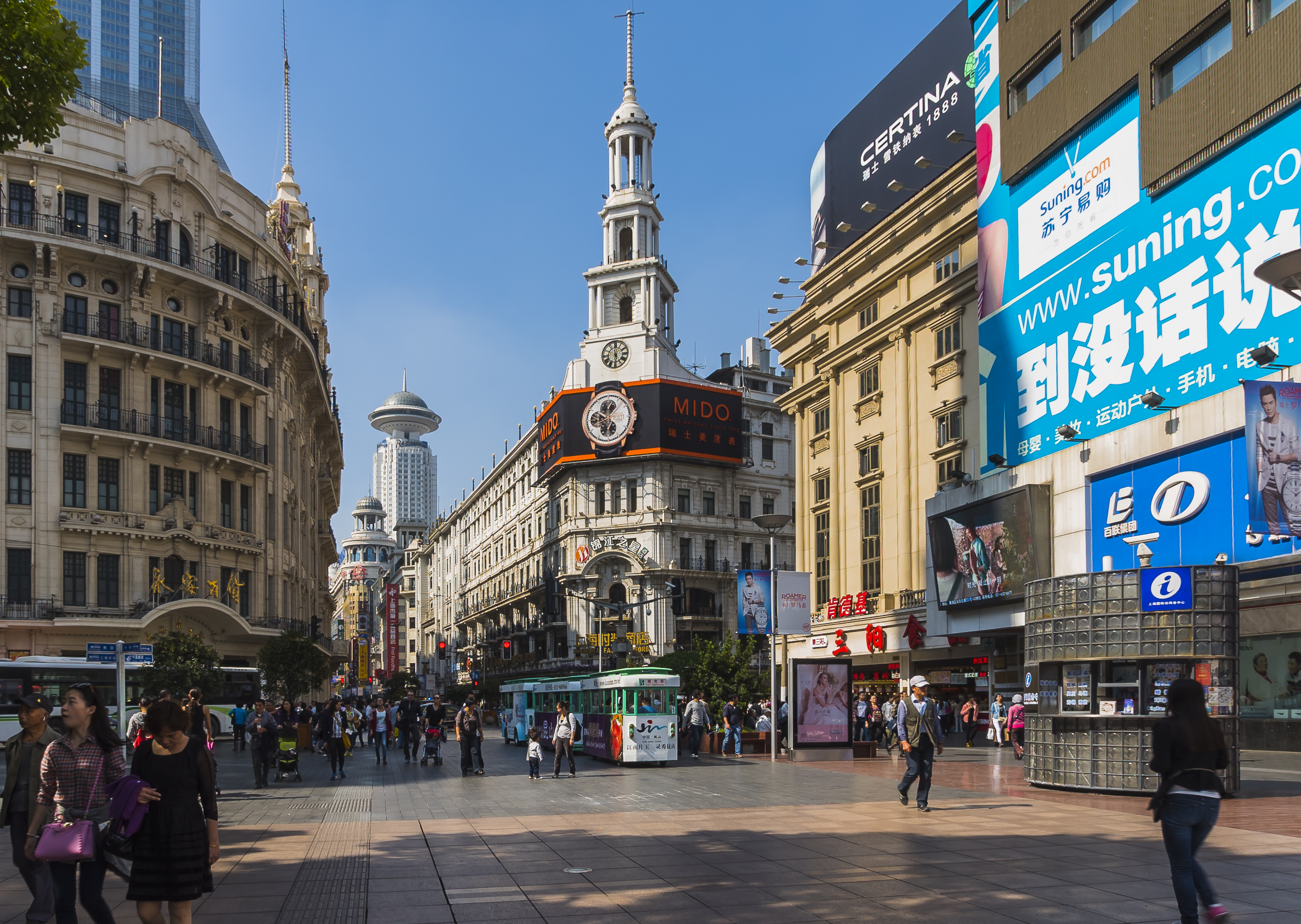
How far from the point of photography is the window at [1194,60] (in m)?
28.7

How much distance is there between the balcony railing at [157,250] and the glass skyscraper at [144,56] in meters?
73.4

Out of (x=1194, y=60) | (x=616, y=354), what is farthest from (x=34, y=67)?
(x=616, y=354)

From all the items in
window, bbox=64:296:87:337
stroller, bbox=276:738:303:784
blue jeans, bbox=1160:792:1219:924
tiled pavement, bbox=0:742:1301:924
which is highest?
window, bbox=64:296:87:337

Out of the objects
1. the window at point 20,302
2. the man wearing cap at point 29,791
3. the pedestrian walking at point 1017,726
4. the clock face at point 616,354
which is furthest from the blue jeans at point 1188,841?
the clock face at point 616,354

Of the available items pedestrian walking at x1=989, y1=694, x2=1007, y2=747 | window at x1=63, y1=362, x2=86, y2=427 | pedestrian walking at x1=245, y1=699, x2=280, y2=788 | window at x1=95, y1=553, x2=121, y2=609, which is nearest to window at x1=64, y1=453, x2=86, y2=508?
window at x1=63, y1=362, x2=86, y2=427

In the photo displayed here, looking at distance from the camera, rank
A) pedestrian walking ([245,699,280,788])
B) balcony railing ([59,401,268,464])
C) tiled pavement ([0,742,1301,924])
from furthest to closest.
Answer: balcony railing ([59,401,268,464]) < pedestrian walking ([245,699,280,788]) < tiled pavement ([0,742,1301,924])

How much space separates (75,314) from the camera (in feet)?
146

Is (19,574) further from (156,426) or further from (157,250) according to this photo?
(157,250)

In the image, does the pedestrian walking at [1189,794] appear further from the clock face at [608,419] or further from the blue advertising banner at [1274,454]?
the clock face at [608,419]

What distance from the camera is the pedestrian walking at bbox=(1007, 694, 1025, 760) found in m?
28.8

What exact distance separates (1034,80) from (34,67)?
3293 centimetres

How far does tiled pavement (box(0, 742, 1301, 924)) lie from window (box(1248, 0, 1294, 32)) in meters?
17.3

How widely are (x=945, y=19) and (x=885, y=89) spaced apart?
4656 mm

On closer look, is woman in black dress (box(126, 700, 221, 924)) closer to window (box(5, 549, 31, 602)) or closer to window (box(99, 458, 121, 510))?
window (box(5, 549, 31, 602))
